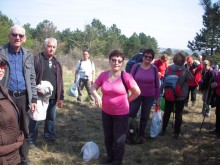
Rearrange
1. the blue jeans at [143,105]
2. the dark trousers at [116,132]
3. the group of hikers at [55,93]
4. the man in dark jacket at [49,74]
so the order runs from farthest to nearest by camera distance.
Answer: the blue jeans at [143,105] → the man in dark jacket at [49,74] → the dark trousers at [116,132] → the group of hikers at [55,93]

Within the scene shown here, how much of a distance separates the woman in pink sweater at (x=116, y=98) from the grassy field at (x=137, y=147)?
2.33ft

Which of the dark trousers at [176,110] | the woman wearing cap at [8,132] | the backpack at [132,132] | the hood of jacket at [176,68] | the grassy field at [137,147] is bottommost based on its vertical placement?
the grassy field at [137,147]

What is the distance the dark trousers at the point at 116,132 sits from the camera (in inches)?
159

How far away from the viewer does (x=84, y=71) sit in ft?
27.1

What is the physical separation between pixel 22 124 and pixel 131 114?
2653mm

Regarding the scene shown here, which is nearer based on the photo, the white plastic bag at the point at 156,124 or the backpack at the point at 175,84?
the backpack at the point at 175,84

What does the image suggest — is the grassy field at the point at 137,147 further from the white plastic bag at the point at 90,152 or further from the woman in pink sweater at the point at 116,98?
the woman in pink sweater at the point at 116,98

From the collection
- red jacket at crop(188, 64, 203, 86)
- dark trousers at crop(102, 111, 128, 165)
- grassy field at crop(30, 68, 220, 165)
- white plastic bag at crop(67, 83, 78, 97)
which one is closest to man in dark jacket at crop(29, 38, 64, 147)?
grassy field at crop(30, 68, 220, 165)

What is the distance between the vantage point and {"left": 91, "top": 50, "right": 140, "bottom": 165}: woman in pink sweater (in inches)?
154

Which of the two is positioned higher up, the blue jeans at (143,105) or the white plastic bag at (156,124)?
the blue jeans at (143,105)

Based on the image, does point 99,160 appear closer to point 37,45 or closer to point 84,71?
point 84,71

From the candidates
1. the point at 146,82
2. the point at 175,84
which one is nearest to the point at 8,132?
the point at 146,82

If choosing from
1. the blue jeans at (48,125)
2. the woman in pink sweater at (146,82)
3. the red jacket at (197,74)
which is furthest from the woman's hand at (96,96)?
the red jacket at (197,74)

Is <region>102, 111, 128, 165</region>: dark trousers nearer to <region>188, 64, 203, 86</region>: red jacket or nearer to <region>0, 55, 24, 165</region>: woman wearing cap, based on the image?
<region>0, 55, 24, 165</region>: woman wearing cap
